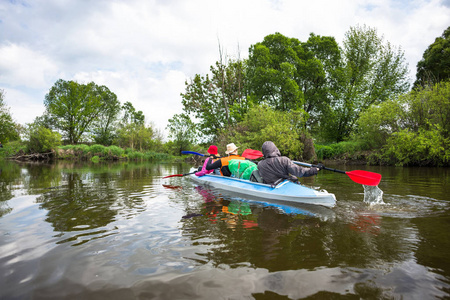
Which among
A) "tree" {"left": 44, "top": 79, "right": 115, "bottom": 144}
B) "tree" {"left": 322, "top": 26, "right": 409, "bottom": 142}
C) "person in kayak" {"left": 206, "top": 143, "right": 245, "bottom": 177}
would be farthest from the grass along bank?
"person in kayak" {"left": 206, "top": 143, "right": 245, "bottom": 177}

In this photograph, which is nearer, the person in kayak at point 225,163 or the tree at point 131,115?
the person in kayak at point 225,163

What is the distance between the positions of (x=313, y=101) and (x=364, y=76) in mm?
5321

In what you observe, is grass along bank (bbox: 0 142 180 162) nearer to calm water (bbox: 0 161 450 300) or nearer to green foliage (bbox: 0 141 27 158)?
green foliage (bbox: 0 141 27 158)

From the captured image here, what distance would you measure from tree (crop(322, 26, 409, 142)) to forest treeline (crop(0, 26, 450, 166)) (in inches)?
3.4

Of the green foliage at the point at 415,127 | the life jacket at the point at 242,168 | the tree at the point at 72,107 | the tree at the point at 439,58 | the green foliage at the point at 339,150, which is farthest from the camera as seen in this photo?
the tree at the point at 72,107

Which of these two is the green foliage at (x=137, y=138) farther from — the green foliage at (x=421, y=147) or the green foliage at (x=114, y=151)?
the green foliage at (x=421, y=147)

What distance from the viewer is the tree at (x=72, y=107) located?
34.6 metres

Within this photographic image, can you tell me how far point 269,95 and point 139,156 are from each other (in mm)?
19962

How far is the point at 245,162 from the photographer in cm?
765

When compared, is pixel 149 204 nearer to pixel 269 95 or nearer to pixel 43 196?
pixel 43 196

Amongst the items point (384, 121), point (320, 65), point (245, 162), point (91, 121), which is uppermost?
point (320, 65)

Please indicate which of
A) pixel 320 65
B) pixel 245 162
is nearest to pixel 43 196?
pixel 245 162

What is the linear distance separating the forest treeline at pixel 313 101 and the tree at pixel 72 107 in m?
5.08

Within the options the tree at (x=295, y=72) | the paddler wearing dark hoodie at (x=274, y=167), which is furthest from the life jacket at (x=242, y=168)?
the tree at (x=295, y=72)
